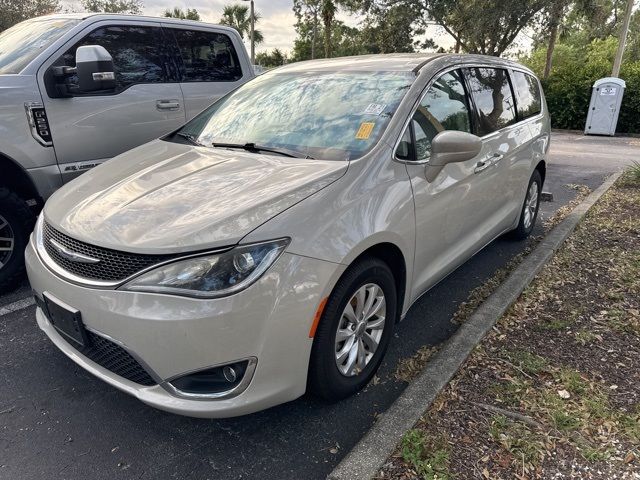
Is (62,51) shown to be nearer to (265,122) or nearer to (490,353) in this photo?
(265,122)

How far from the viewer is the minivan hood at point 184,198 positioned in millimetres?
1895

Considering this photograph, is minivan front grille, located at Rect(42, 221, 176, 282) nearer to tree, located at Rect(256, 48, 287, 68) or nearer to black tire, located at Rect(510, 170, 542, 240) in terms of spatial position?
black tire, located at Rect(510, 170, 542, 240)

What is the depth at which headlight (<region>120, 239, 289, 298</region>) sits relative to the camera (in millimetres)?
1799

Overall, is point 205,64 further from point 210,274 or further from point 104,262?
point 210,274

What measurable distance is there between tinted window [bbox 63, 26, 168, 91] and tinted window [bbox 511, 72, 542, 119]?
127 inches

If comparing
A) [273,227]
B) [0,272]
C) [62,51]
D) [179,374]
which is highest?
[62,51]

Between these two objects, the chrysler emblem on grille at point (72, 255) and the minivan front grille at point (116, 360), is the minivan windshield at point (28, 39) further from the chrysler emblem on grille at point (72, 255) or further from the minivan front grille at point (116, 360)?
the minivan front grille at point (116, 360)

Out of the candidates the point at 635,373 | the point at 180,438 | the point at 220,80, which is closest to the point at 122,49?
the point at 220,80

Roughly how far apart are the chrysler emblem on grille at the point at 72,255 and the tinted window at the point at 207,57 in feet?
9.29

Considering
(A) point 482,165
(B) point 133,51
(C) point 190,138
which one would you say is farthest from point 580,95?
(C) point 190,138

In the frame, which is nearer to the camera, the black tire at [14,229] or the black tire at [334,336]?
the black tire at [334,336]

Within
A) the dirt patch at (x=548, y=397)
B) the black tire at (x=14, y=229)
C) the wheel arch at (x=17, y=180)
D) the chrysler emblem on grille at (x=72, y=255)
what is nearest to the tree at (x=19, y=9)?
the wheel arch at (x=17, y=180)

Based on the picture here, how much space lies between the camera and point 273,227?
1897 mm

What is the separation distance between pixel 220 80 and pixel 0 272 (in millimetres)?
2706
